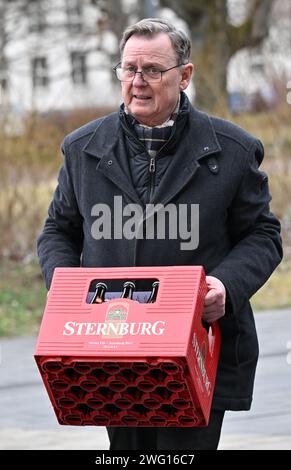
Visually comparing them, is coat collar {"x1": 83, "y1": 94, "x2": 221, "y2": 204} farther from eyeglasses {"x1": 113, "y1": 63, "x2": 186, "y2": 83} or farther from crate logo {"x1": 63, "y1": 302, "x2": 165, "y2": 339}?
crate logo {"x1": 63, "y1": 302, "x2": 165, "y2": 339}

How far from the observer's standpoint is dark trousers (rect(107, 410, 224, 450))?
12.7 feet

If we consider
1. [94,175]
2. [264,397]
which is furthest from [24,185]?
[94,175]

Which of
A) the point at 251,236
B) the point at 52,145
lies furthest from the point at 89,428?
the point at 52,145

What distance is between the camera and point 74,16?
45156 mm

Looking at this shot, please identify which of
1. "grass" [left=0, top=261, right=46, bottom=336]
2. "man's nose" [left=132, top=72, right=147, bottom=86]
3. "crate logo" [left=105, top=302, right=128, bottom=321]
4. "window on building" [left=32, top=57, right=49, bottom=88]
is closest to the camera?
"crate logo" [left=105, top=302, right=128, bottom=321]

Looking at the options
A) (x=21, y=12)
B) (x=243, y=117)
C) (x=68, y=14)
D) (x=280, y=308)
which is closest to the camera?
(x=280, y=308)

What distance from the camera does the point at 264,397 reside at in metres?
7.44

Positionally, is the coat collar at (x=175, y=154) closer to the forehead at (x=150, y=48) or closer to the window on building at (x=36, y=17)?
the forehead at (x=150, y=48)

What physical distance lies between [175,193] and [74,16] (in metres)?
42.2

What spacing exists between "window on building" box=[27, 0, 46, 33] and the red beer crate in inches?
1363

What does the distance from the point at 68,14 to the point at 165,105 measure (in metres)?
42.0

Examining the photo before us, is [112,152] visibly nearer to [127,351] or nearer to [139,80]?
[139,80]

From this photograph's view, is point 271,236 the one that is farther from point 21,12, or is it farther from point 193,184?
point 21,12

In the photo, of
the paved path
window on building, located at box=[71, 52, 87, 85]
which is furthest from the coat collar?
window on building, located at box=[71, 52, 87, 85]
